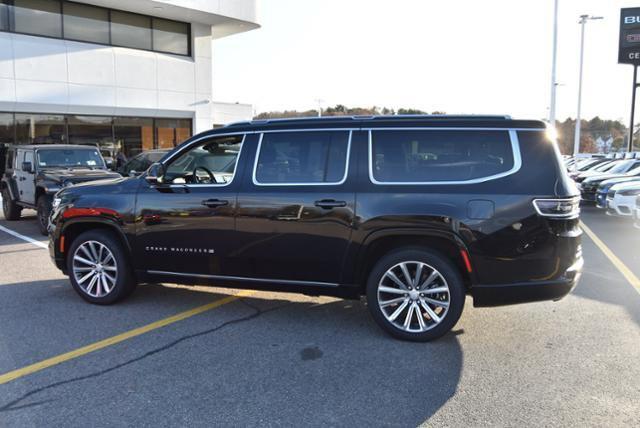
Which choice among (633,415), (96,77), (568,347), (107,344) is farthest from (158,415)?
(96,77)

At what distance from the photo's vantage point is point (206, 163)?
629cm

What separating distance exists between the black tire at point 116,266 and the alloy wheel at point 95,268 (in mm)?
19

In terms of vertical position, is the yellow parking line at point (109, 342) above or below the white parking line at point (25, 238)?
below

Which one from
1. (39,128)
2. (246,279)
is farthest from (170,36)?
(246,279)

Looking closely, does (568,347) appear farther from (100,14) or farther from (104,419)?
(100,14)

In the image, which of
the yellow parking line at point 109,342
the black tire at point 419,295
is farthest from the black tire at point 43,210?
the black tire at point 419,295

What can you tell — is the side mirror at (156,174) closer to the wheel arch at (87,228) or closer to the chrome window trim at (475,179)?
the wheel arch at (87,228)

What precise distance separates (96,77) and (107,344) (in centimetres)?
1806

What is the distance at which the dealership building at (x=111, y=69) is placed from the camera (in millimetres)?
18656

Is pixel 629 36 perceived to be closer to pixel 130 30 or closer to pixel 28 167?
→ pixel 130 30

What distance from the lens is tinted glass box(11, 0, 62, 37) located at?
18.6 meters

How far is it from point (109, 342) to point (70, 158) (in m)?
8.09

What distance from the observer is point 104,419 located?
343cm

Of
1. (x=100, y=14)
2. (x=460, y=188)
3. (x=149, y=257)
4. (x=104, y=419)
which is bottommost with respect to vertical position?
(x=104, y=419)
